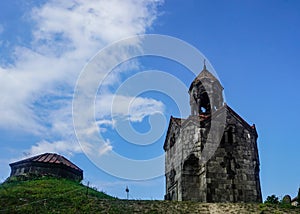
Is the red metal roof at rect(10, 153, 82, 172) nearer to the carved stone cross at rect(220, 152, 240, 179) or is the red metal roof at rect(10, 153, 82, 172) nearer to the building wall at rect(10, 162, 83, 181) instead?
the building wall at rect(10, 162, 83, 181)

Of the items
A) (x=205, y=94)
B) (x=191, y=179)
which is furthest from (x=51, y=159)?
(x=205, y=94)

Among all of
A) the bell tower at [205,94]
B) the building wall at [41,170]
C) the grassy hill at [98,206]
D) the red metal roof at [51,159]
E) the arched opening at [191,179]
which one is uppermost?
the bell tower at [205,94]

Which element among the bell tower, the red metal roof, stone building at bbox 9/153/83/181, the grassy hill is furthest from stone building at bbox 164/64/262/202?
the red metal roof

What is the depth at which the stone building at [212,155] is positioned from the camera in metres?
19.3

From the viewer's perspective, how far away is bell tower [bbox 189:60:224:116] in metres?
22.8

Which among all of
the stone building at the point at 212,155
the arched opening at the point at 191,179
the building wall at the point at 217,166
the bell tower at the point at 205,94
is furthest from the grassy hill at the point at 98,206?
the bell tower at the point at 205,94

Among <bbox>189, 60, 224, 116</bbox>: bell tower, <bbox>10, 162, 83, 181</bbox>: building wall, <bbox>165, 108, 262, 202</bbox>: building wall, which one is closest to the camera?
<bbox>165, 108, 262, 202</bbox>: building wall

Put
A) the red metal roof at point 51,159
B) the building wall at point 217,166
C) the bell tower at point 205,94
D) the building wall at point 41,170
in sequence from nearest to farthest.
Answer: the building wall at point 217,166 < the bell tower at point 205,94 < the building wall at point 41,170 < the red metal roof at point 51,159

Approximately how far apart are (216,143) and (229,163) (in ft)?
4.56

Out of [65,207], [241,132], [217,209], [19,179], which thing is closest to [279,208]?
[217,209]

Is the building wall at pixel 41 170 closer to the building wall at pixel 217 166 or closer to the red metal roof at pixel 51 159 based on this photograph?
the red metal roof at pixel 51 159

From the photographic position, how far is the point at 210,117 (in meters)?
21.3

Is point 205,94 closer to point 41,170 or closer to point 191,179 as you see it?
point 191,179

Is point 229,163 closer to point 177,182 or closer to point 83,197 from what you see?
point 177,182
